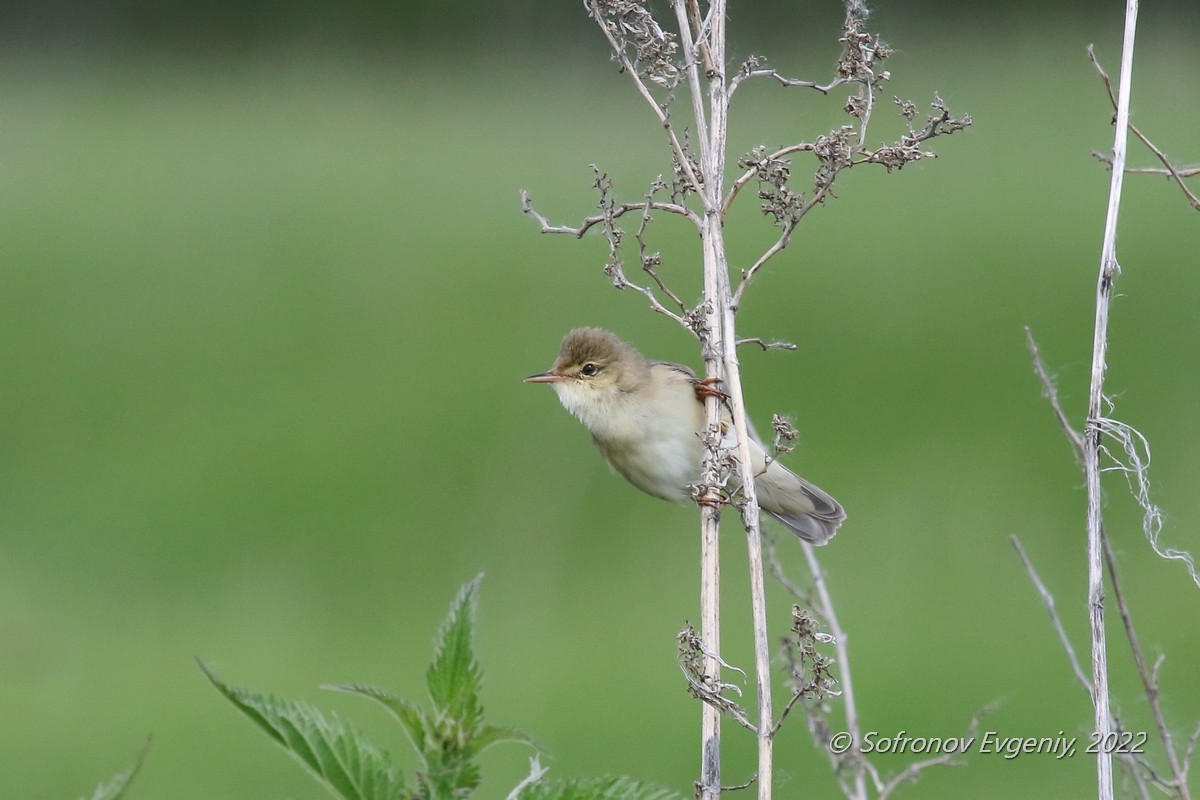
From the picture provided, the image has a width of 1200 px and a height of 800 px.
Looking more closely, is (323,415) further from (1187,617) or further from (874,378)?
(1187,617)

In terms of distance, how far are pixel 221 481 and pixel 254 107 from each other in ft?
25.2

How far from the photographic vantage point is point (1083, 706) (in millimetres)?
8242

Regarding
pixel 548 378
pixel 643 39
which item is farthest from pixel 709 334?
pixel 548 378

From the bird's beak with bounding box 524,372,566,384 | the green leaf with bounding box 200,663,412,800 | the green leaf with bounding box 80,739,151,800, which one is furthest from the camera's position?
the bird's beak with bounding box 524,372,566,384

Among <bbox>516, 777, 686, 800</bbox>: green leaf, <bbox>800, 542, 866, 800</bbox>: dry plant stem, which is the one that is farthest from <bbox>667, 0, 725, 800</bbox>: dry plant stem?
<bbox>516, 777, 686, 800</bbox>: green leaf

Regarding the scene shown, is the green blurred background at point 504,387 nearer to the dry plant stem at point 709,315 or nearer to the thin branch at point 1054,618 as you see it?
the thin branch at point 1054,618

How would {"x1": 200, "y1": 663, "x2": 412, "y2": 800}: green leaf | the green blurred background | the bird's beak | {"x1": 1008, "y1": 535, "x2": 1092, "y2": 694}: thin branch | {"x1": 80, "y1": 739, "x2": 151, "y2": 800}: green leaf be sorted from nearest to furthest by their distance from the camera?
{"x1": 80, "y1": 739, "x2": 151, "y2": 800}: green leaf < {"x1": 200, "y1": 663, "x2": 412, "y2": 800}: green leaf < {"x1": 1008, "y1": 535, "x2": 1092, "y2": 694}: thin branch < the bird's beak < the green blurred background

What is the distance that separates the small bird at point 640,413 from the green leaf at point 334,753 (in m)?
2.15

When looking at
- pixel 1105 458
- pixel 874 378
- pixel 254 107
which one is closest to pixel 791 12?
pixel 874 378

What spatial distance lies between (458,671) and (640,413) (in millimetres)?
2179

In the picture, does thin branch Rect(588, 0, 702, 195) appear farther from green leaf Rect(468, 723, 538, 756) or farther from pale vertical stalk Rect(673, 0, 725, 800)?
green leaf Rect(468, 723, 538, 756)

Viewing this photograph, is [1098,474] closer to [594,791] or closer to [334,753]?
[594,791]

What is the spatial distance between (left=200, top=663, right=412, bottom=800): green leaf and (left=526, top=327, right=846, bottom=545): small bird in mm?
2152

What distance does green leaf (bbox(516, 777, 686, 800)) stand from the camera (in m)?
1.69
